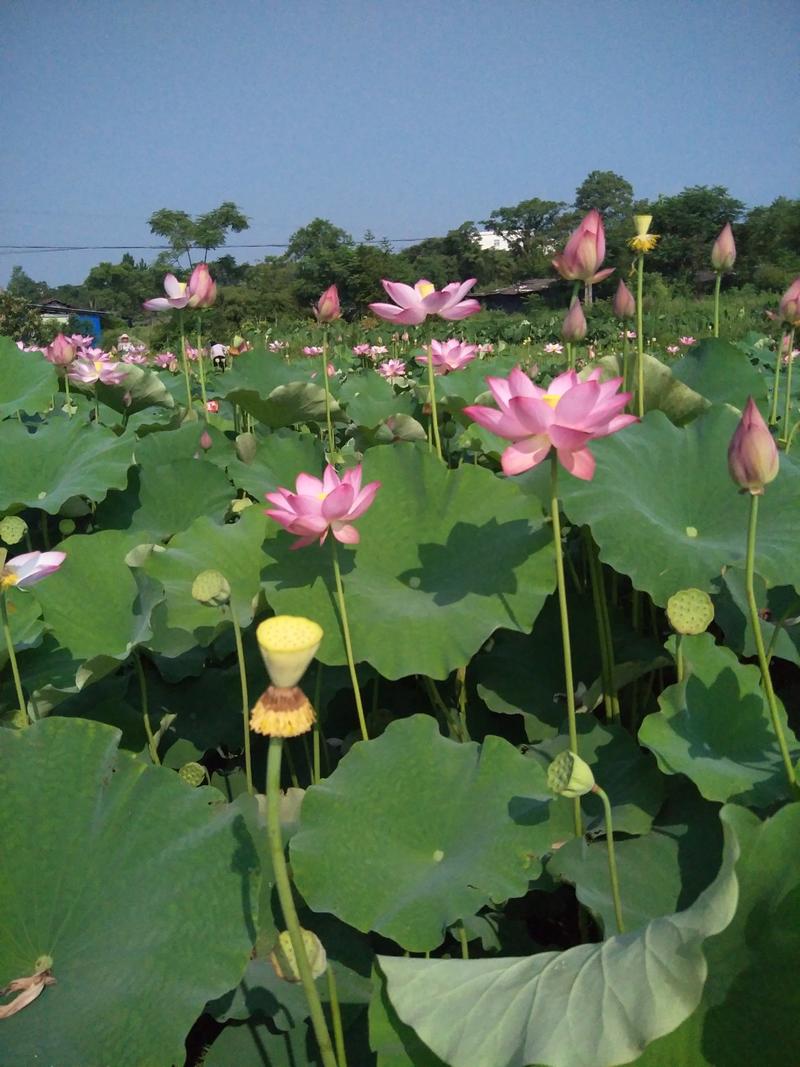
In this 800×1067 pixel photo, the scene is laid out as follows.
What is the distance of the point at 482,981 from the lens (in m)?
0.57

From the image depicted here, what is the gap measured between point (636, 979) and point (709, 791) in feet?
1.02

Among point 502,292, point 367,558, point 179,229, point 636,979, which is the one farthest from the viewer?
point 179,229

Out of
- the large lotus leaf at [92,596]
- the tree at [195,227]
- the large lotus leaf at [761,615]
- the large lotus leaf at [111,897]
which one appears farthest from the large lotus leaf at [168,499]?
the tree at [195,227]

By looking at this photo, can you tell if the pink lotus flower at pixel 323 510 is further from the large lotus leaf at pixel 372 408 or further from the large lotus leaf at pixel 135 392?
the large lotus leaf at pixel 135 392

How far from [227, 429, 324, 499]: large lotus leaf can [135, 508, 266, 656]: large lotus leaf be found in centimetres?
25

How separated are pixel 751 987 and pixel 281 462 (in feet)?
3.54

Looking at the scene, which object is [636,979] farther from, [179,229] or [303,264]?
[179,229]

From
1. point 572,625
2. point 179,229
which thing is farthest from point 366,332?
point 179,229

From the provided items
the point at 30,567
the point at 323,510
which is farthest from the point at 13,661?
the point at 323,510

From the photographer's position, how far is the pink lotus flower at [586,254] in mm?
1167

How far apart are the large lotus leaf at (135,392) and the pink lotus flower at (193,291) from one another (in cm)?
31

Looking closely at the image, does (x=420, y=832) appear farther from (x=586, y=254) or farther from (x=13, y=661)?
(x=586, y=254)

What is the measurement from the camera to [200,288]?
175 cm

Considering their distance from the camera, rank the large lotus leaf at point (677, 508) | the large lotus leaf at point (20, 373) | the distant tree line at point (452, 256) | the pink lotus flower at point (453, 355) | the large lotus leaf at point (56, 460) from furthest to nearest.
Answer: the distant tree line at point (452, 256) → the large lotus leaf at point (20, 373) → the pink lotus flower at point (453, 355) → the large lotus leaf at point (56, 460) → the large lotus leaf at point (677, 508)
